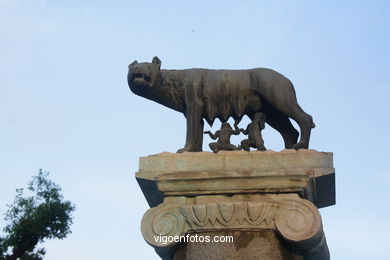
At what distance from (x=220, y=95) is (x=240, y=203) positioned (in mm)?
1691

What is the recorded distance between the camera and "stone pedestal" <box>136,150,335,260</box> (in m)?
6.52

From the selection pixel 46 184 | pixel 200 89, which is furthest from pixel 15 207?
pixel 200 89

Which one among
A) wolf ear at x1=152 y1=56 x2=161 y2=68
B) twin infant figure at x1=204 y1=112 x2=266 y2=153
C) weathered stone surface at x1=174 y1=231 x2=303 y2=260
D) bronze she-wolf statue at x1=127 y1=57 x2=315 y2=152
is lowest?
weathered stone surface at x1=174 y1=231 x2=303 y2=260

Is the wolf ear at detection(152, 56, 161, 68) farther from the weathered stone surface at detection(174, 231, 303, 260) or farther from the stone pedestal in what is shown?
the weathered stone surface at detection(174, 231, 303, 260)

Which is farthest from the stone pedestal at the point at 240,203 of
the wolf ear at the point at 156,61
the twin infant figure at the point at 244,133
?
the wolf ear at the point at 156,61

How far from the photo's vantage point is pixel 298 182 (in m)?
6.67

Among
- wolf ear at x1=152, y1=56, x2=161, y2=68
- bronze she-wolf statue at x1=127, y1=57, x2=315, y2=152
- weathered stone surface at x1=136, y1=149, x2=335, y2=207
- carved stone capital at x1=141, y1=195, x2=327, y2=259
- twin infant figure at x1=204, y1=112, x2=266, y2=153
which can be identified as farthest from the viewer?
wolf ear at x1=152, y1=56, x2=161, y2=68

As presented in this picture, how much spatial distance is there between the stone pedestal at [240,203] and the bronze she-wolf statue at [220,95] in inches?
20.7

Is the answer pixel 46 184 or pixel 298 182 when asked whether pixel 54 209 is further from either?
pixel 298 182

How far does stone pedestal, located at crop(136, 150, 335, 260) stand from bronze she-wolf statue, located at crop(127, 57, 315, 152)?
527mm

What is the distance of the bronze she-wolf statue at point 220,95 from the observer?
7535 millimetres

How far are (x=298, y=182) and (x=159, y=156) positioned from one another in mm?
1735

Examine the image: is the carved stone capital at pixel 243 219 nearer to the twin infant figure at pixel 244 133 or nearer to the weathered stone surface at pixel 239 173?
the weathered stone surface at pixel 239 173

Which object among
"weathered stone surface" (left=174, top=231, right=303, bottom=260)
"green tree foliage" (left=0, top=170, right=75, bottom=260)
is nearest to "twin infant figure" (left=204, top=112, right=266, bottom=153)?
"weathered stone surface" (left=174, top=231, right=303, bottom=260)
